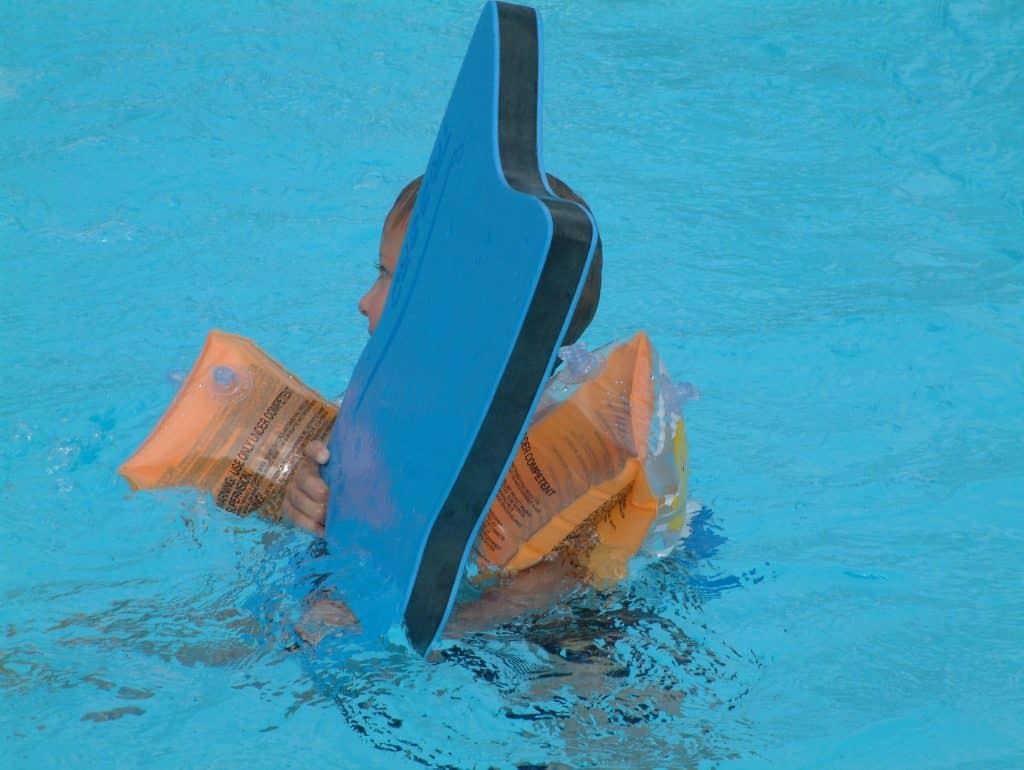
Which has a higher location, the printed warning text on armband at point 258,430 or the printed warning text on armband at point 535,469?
the printed warning text on armband at point 535,469

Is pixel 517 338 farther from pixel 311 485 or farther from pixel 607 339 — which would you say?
pixel 607 339

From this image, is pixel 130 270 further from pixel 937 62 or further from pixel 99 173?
pixel 937 62

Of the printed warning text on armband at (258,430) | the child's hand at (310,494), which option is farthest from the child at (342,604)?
the printed warning text on armband at (258,430)

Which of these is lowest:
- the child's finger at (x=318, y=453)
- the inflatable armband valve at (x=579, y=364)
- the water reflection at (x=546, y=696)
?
the water reflection at (x=546, y=696)

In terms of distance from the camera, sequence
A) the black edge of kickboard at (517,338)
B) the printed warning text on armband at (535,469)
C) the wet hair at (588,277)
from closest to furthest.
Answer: the black edge of kickboard at (517,338) → the wet hair at (588,277) → the printed warning text on armband at (535,469)

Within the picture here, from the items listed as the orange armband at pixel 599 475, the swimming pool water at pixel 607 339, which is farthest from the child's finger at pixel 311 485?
the orange armband at pixel 599 475

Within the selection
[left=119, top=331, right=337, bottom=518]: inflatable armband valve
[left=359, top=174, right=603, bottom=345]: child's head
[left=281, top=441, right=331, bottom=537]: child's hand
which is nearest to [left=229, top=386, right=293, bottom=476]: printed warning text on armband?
[left=119, top=331, right=337, bottom=518]: inflatable armband valve

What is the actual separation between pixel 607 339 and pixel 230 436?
6.14 feet

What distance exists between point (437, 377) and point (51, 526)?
166 centimetres

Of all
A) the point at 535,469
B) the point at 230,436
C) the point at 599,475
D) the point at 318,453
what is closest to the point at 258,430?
the point at 230,436

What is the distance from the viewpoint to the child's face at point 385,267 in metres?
2.62

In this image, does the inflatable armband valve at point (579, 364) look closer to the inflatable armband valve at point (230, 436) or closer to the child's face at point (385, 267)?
the child's face at point (385, 267)

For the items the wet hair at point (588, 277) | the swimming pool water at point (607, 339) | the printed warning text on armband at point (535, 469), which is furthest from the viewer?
the swimming pool water at point (607, 339)

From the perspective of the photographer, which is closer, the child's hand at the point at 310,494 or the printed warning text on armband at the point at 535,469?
the printed warning text on armband at the point at 535,469
